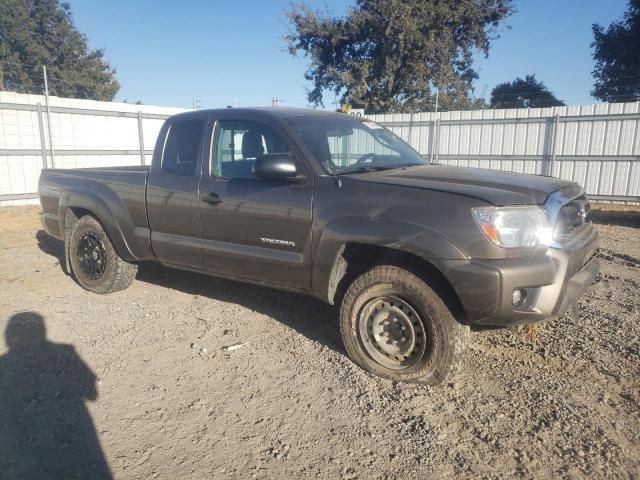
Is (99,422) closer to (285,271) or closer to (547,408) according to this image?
(285,271)

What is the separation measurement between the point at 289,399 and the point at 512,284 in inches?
61.5

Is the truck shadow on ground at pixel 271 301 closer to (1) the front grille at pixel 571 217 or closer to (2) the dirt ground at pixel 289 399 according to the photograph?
(2) the dirt ground at pixel 289 399

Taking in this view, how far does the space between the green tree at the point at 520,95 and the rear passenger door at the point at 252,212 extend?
3515 centimetres

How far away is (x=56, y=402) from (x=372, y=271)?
2.22 metres

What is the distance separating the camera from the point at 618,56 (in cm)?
2920

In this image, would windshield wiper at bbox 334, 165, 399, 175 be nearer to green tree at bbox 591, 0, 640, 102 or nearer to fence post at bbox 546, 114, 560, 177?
fence post at bbox 546, 114, 560, 177

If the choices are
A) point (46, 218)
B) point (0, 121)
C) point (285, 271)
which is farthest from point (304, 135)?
point (0, 121)

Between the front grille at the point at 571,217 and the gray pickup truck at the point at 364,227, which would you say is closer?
the gray pickup truck at the point at 364,227

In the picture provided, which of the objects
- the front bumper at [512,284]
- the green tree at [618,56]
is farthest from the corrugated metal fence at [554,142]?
the green tree at [618,56]

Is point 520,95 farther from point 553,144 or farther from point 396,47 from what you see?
point 553,144

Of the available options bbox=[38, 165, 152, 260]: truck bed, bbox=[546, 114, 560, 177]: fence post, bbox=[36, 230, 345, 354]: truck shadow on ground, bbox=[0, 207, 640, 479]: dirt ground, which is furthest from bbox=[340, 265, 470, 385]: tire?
bbox=[546, 114, 560, 177]: fence post

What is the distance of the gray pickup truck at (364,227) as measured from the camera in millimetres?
2936

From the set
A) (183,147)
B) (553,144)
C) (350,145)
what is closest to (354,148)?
(350,145)

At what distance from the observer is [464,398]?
3133 millimetres
